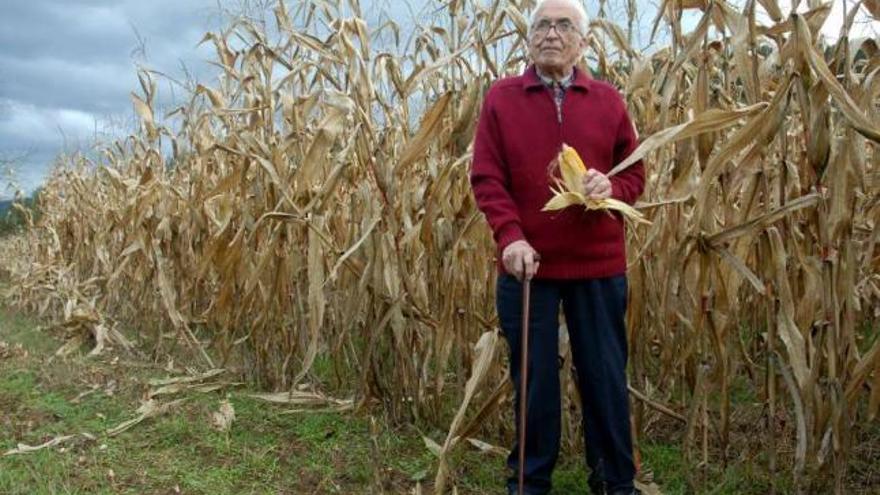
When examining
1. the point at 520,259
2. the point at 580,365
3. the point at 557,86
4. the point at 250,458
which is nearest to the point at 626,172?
the point at 557,86

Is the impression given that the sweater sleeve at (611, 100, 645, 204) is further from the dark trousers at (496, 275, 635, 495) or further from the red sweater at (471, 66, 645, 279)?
the dark trousers at (496, 275, 635, 495)

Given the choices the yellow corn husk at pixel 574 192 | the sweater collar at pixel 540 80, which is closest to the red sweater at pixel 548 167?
the sweater collar at pixel 540 80

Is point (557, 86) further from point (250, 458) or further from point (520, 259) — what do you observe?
point (250, 458)

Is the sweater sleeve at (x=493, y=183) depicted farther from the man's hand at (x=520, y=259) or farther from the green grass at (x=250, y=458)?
the green grass at (x=250, y=458)

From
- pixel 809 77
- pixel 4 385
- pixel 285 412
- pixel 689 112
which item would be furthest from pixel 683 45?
pixel 4 385

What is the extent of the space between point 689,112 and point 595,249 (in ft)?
2.02

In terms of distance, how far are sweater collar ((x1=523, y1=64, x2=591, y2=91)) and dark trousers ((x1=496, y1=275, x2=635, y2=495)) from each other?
23.0 inches

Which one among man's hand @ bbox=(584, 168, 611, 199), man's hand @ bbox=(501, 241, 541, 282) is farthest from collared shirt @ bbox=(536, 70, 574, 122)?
man's hand @ bbox=(501, 241, 541, 282)

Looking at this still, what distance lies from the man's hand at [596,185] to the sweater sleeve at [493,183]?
0.24 m

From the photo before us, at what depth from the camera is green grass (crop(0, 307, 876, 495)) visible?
3.20 meters

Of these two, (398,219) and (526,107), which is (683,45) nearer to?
(526,107)

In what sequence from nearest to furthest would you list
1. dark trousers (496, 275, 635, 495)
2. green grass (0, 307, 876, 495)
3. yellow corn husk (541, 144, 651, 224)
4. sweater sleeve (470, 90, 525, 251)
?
yellow corn husk (541, 144, 651, 224)
sweater sleeve (470, 90, 525, 251)
dark trousers (496, 275, 635, 495)
green grass (0, 307, 876, 495)

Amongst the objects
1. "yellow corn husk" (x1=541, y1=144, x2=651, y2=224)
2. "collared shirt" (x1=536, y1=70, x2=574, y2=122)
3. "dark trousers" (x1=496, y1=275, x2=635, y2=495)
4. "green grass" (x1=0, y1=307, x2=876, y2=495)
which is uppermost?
"collared shirt" (x1=536, y1=70, x2=574, y2=122)

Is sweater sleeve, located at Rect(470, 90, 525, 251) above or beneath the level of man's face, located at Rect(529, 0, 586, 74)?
beneath
